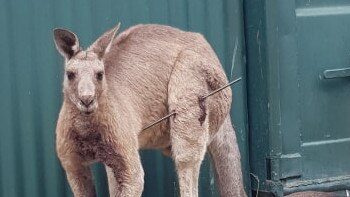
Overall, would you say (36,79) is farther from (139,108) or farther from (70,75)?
(70,75)

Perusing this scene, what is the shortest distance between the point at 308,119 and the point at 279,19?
76cm

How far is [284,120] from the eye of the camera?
20.6 ft

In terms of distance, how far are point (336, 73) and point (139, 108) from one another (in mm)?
2000

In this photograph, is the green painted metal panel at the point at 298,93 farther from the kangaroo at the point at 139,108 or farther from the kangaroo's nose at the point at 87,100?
the kangaroo's nose at the point at 87,100

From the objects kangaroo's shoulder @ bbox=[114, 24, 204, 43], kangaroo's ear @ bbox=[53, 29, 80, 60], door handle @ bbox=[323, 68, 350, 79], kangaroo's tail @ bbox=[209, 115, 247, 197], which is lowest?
kangaroo's tail @ bbox=[209, 115, 247, 197]

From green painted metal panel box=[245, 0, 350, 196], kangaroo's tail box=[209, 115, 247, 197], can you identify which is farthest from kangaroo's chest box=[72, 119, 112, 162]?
green painted metal panel box=[245, 0, 350, 196]

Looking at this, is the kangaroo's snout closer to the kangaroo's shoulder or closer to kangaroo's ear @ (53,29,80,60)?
kangaroo's ear @ (53,29,80,60)

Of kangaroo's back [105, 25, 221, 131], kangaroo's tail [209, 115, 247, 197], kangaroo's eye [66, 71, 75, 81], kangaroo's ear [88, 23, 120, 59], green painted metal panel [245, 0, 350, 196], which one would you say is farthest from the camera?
green painted metal panel [245, 0, 350, 196]

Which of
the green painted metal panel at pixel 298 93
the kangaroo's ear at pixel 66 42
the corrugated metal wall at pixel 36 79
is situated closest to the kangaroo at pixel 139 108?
the kangaroo's ear at pixel 66 42

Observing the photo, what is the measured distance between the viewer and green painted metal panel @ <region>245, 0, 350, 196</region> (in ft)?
20.4

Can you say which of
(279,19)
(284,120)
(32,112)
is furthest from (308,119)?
(32,112)

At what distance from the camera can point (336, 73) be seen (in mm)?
6422

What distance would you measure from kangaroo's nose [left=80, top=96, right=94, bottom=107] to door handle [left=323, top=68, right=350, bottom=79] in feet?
8.41

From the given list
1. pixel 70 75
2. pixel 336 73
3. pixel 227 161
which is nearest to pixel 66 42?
pixel 70 75
